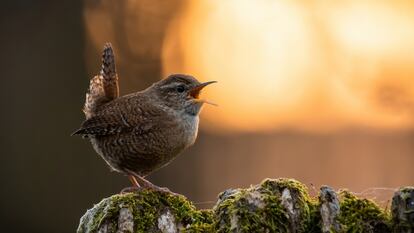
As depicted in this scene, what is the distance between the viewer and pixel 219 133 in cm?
2131

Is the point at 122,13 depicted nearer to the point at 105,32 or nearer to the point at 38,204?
the point at 105,32

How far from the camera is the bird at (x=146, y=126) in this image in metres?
5.75

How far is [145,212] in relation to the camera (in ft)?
14.4

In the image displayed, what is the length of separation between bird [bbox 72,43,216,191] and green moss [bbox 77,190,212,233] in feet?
2.92

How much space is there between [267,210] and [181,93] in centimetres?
238

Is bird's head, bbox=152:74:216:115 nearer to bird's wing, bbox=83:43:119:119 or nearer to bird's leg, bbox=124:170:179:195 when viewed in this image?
bird's wing, bbox=83:43:119:119

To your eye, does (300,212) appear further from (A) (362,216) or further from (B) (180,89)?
(B) (180,89)

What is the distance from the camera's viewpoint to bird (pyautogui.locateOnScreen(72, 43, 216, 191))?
18.9ft

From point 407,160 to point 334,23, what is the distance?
144 inches

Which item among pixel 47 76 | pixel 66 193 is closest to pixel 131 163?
pixel 66 193

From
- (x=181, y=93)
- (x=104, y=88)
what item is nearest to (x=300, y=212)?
(x=181, y=93)

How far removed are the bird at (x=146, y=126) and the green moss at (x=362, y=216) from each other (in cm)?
177

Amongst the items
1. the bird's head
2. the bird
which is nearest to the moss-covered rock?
the bird

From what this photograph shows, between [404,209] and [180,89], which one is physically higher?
[180,89]
